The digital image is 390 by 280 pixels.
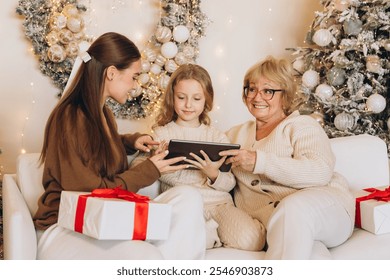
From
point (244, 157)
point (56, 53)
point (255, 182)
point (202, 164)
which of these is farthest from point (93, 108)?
point (56, 53)

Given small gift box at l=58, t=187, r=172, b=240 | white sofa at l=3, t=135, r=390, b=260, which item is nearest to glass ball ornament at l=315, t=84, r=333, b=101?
white sofa at l=3, t=135, r=390, b=260

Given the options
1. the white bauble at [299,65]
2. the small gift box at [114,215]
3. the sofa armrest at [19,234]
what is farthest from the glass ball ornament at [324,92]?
the sofa armrest at [19,234]

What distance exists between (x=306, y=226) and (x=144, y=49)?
211cm

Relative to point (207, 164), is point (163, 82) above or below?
above

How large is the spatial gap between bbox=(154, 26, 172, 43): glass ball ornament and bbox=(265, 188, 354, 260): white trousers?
1.76m

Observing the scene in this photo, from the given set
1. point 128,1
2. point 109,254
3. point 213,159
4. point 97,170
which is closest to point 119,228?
point 109,254

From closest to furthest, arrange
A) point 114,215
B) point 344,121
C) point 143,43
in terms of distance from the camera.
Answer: point 114,215, point 344,121, point 143,43

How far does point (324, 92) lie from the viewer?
326 centimetres

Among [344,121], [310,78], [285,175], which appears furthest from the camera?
[310,78]

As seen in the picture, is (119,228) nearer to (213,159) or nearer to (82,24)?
(213,159)

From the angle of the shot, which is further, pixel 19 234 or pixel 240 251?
pixel 240 251

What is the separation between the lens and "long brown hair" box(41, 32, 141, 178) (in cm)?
192

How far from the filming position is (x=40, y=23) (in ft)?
10.8

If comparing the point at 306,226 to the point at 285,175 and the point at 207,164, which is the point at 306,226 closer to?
the point at 285,175
